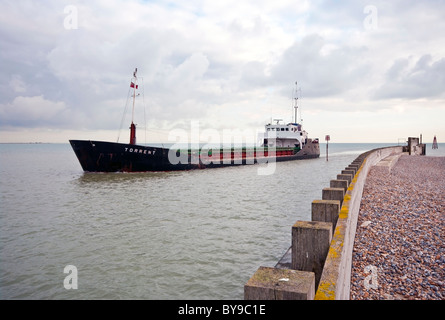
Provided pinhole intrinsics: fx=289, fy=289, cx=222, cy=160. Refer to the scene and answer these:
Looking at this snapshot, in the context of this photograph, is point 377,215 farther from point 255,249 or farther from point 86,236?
point 86,236

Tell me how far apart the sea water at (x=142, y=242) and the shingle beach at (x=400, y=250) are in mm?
2312

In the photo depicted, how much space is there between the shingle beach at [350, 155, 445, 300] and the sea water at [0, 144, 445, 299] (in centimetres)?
231

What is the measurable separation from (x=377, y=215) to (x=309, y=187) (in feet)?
37.2

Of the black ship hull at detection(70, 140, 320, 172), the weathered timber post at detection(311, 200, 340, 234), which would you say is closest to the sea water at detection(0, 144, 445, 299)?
the weathered timber post at detection(311, 200, 340, 234)

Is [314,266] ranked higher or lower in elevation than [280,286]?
lower

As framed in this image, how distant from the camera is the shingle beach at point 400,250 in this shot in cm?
434

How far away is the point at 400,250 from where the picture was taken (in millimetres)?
5750

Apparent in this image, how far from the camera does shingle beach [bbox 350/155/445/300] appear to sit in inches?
171

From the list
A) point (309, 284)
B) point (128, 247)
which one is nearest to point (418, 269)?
point (309, 284)

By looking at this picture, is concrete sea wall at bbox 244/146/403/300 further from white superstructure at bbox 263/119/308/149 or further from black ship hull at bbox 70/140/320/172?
white superstructure at bbox 263/119/308/149

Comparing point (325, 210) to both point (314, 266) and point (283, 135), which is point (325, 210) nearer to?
point (314, 266)

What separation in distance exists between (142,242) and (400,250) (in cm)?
674

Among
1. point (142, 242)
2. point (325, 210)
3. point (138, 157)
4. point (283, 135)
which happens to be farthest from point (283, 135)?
point (325, 210)

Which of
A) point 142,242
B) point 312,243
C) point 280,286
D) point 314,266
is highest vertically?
point 280,286
